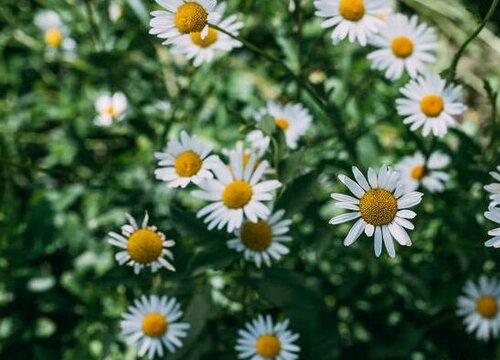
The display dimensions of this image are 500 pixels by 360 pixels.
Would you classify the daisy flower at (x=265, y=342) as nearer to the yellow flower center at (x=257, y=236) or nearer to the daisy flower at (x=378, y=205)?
the yellow flower center at (x=257, y=236)

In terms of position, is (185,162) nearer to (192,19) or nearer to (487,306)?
(192,19)

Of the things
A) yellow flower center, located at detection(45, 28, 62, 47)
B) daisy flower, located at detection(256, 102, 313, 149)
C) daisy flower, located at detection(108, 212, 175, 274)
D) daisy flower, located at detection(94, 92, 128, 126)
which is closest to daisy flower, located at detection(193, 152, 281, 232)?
daisy flower, located at detection(108, 212, 175, 274)

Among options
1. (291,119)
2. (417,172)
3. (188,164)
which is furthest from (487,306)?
(188,164)

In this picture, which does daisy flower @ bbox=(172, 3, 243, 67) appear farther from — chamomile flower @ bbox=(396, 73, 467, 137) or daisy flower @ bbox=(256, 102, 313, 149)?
chamomile flower @ bbox=(396, 73, 467, 137)

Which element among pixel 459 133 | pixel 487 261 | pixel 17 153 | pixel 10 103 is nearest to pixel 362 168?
pixel 459 133

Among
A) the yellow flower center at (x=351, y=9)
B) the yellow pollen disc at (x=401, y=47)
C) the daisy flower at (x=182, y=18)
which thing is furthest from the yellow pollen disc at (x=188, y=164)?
the yellow pollen disc at (x=401, y=47)
